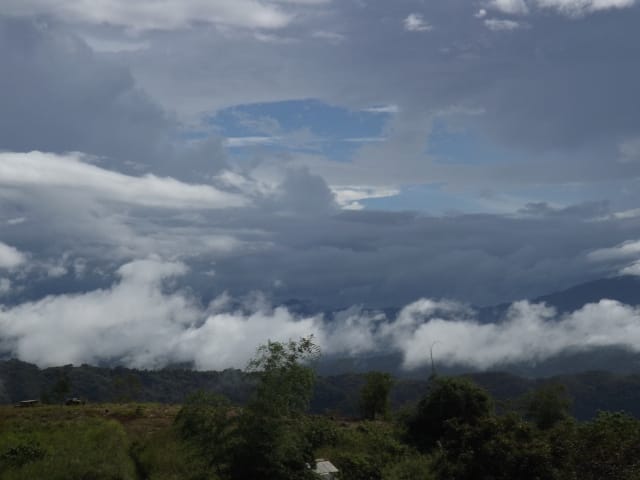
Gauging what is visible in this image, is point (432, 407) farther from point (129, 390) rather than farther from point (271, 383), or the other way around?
point (129, 390)

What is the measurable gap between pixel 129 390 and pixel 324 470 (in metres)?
108

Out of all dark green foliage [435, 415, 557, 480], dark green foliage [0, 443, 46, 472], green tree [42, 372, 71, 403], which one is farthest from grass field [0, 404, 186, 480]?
green tree [42, 372, 71, 403]

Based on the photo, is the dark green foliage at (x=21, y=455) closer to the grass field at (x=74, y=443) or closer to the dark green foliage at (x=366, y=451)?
the grass field at (x=74, y=443)

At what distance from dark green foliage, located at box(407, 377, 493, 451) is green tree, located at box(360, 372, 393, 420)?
2450 centimetres

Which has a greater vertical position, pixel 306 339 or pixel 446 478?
pixel 306 339

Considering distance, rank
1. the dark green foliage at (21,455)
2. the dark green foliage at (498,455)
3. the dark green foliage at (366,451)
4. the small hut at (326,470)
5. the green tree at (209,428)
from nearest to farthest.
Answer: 1. the dark green foliage at (498,455)
2. the dark green foliage at (21,455)
3. the green tree at (209,428)
4. the small hut at (326,470)
5. the dark green foliage at (366,451)

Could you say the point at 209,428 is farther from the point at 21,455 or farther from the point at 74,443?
the point at 21,455

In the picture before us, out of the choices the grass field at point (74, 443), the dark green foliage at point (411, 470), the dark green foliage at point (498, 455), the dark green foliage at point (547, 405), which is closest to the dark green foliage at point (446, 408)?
the dark green foliage at point (411, 470)

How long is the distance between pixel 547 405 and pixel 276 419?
60.5m

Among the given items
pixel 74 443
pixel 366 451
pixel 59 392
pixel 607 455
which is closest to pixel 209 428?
pixel 74 443

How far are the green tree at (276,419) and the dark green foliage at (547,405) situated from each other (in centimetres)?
5334

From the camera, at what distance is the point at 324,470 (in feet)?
156

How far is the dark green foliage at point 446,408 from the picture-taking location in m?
64.9

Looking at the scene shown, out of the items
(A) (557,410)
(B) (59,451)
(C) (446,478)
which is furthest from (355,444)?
(A) (557,410)
